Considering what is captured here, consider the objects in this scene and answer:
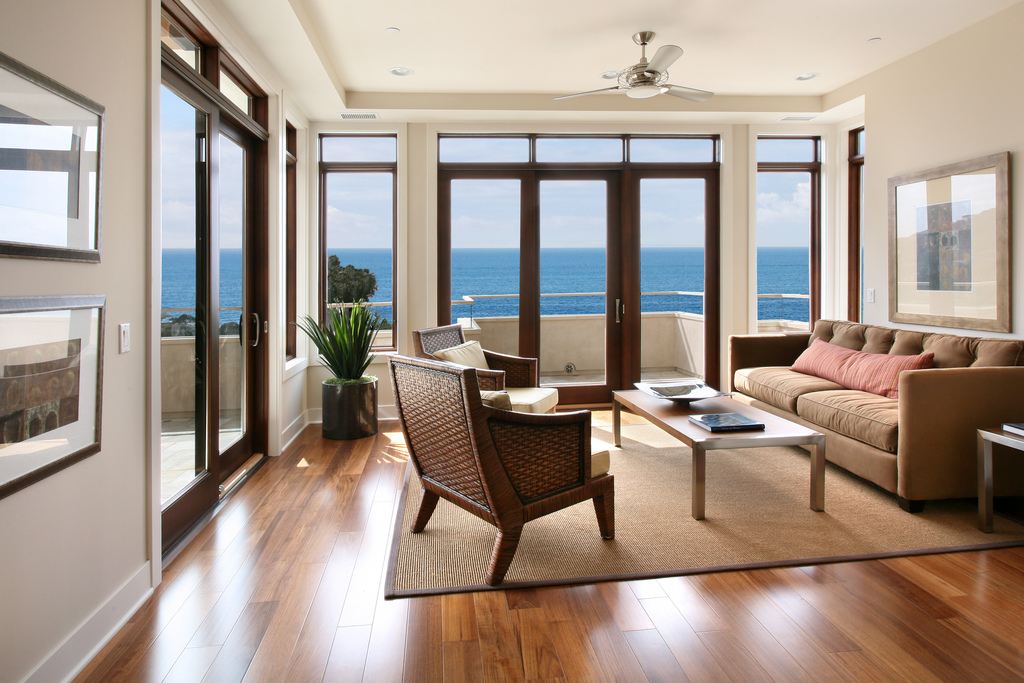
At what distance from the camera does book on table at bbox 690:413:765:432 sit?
10.2ft

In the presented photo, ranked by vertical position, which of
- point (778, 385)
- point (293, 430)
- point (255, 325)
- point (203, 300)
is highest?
point (203, 300)

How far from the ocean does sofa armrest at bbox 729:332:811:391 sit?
75 cm

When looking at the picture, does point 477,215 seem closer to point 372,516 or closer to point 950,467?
point 372,516

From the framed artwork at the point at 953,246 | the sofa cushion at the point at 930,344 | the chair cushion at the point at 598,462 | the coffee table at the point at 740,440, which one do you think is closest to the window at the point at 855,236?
the sofa cushion at the point at 930,344

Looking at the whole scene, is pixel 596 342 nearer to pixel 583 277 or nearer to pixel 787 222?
pixel 583 277

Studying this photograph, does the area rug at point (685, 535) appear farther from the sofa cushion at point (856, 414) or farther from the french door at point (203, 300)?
the french door at point (203, 300)

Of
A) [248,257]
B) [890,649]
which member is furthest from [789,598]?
[248,257]

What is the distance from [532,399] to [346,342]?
61.2 inches

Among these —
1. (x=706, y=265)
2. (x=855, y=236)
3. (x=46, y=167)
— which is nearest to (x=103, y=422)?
(x=46, y=167)

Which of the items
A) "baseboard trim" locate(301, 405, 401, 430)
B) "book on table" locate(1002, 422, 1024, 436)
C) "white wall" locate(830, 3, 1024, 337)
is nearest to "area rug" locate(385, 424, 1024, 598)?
"book on table" locate(1002, 422, 1024, 436)

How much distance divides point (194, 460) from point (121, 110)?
5.65ft

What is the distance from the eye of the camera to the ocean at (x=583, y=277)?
557 cm

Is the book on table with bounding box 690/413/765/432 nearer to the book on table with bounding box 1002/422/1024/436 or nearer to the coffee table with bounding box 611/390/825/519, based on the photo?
the coffee table with bounding box 611/390/825/519

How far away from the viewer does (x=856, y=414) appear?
3410mm
